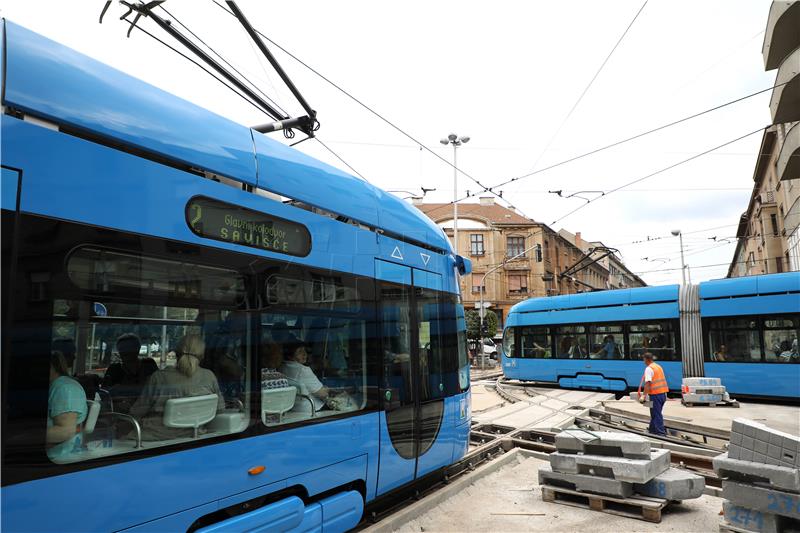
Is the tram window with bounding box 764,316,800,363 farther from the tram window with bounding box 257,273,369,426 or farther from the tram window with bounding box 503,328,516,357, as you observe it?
the tram window with bounding box 257,273,369,426

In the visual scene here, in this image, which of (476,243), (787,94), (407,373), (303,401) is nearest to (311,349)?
(303,401)

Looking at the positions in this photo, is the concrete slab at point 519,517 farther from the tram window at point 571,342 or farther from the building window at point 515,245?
the building window at point 515,245

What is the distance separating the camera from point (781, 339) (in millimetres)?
13883

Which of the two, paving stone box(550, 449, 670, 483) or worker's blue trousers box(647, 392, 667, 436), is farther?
worker's blue trousers box(647, 392, 667, 436)

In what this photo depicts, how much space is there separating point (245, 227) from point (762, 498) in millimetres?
5211

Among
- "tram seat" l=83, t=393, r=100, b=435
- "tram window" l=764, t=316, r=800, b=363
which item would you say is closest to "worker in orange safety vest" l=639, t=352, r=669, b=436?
"tram window" l=764, t=316, r=800, b=363

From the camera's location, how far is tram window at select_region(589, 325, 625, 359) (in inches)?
685

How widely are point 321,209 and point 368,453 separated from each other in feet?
7.73

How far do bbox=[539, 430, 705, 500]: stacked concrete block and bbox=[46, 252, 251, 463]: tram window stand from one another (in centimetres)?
414

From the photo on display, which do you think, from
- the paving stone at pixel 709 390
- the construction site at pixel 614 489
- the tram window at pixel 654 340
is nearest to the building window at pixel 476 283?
→ the tram window at pixel 654 340

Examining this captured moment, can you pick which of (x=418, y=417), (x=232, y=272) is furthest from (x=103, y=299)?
(x=418, y=417)

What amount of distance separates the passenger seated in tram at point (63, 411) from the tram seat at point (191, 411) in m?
0.56

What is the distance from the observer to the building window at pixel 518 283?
54.3 metres

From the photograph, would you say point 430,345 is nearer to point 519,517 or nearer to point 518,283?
point 519,517
